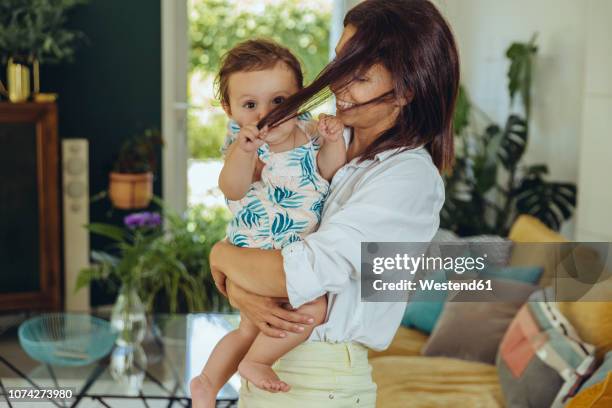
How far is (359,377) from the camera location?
1108 millimetres

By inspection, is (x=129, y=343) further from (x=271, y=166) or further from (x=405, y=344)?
(x=271, y=166)

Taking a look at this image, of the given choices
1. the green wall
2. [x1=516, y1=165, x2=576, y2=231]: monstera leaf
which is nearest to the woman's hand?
[x1=516, y1=165, x2=576, y2=231]: monstera leaf

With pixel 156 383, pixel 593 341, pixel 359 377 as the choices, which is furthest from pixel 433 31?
pixel 156 383

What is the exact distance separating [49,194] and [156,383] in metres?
1.91

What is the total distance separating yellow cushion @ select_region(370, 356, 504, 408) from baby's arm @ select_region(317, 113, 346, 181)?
1.24 m

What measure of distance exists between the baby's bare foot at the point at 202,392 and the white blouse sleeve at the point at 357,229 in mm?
272

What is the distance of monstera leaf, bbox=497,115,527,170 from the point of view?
3.67 meters

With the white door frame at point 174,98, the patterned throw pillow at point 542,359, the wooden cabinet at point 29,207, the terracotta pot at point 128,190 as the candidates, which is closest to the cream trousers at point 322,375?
the patterned throw pillow at point 542,359

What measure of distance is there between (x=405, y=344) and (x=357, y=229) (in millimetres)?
1951

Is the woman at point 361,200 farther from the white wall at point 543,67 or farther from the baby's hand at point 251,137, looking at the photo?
the white wall at point 543,67

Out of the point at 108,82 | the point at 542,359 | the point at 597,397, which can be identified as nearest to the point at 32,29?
the point at 108,82

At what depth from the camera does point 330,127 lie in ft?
3.52

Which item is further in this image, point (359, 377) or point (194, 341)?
point (194, 341)

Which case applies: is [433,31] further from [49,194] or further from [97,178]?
[97,178]
